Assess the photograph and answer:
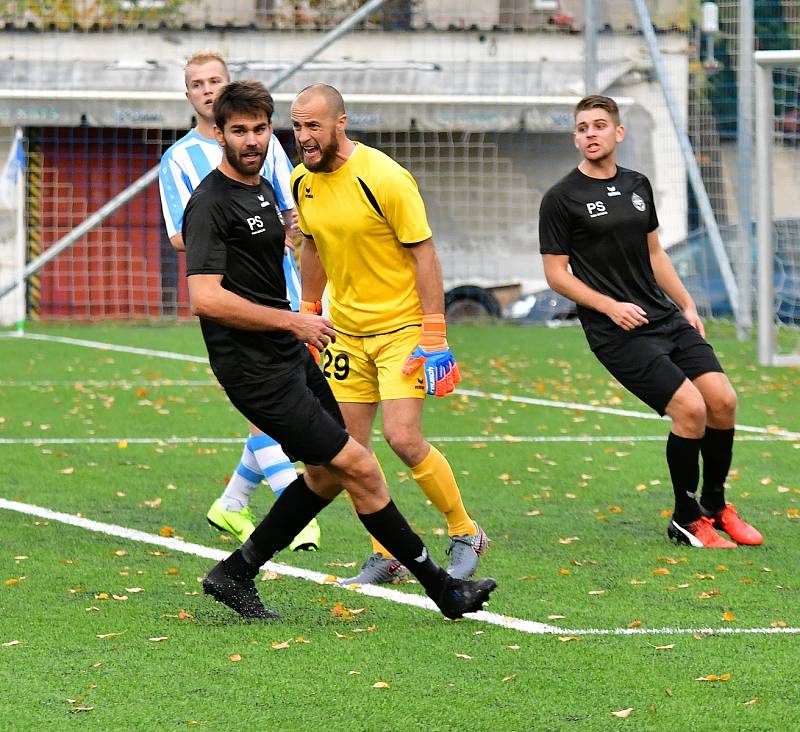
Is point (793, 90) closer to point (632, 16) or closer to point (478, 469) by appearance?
point (632, 16)

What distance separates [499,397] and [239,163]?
27.3 feet

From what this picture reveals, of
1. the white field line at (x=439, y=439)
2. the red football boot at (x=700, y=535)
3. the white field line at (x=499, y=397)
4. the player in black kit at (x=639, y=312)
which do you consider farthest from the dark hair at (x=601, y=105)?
the white field line at (x=499, y=397)

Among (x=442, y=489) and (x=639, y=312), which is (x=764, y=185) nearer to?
(x=639, y=312)

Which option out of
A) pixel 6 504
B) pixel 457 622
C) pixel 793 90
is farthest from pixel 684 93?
pixel 457 622

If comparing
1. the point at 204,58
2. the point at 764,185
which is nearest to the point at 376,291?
the point at 204,58

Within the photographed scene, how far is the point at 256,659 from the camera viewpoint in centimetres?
534

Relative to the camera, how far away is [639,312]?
7406mm

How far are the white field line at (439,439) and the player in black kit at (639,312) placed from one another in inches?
134

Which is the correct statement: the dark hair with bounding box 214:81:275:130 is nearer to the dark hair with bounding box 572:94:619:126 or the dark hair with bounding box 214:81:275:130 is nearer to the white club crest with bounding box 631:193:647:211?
the dark hair with bounding box 572:94:619:126

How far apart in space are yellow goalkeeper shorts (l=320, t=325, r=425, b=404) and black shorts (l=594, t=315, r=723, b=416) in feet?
4.84

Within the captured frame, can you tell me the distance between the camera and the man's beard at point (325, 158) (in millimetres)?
6133

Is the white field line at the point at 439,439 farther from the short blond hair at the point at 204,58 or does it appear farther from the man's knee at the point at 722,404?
the short blond hair at the point at 204,58

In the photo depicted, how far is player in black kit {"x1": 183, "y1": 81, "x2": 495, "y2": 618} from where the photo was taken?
5.53 meters

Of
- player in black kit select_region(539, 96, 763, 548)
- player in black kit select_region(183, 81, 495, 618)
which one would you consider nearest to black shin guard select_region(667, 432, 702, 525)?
player in black kit select_region(539, 96, 763, 548)
